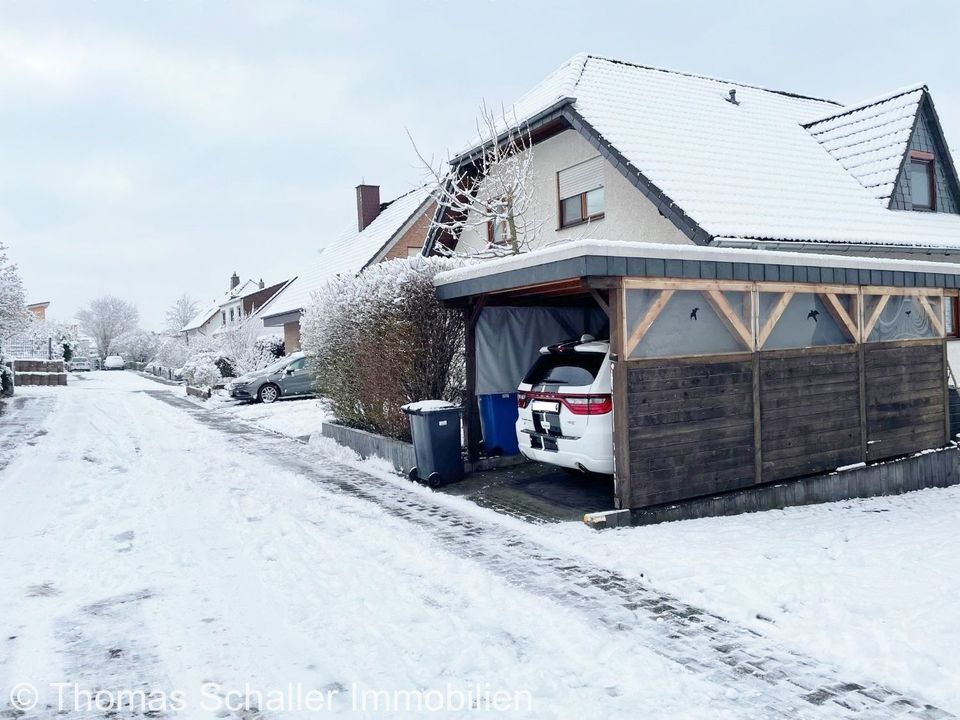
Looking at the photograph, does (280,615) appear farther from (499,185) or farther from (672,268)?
(499,185)

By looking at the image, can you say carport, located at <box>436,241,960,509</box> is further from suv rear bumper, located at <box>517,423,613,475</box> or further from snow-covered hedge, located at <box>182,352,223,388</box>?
snow-covered hedge, located at <box>182,352,223,388</box>

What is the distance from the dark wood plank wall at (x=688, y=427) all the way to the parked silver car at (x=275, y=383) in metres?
15.1

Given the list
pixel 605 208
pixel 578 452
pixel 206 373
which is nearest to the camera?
pixel 578 452

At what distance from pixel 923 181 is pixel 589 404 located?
44.3 ft

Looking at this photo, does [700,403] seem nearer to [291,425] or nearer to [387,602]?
→ [387,602]

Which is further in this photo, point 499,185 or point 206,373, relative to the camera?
point 206,373

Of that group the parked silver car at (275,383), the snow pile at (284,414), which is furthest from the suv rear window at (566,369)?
the parked silver car at (275,383)

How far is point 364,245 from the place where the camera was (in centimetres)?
2817

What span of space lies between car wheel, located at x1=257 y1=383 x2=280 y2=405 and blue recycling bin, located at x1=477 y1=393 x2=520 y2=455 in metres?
12.6

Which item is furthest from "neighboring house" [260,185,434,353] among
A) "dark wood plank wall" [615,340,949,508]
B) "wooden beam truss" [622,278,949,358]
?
"dark wood plank wall" [615,340,949,508]

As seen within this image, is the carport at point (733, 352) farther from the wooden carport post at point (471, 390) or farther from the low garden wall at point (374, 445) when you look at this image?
the low garden wall at point (374, 445)

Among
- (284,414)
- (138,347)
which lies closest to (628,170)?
(284,414)

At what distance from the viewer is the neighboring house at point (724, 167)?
41.7ft

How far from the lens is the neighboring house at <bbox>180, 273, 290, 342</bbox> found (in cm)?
5500
